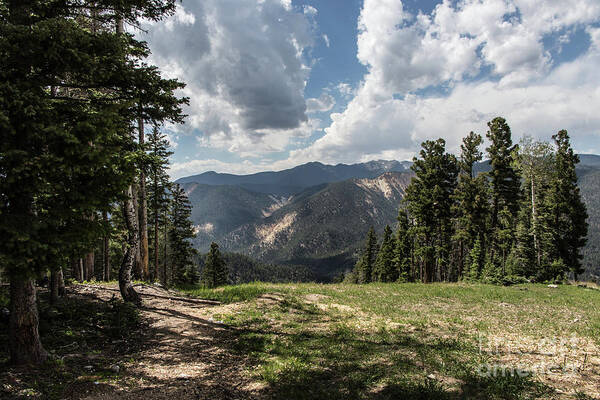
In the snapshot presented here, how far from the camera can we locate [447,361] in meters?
7.39

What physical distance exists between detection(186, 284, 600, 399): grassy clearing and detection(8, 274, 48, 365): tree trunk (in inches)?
191

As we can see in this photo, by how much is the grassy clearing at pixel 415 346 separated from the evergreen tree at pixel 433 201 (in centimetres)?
1470

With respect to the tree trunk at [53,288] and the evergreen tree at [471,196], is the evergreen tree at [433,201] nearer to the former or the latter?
the evergreen tree at [471,196]

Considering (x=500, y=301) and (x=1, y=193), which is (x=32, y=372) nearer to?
(x=1, y=193)

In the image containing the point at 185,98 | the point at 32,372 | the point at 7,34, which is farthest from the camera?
the point at 185,98

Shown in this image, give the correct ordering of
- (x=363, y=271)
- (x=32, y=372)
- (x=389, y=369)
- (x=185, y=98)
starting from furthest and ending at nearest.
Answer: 1. (x=363, y=271)
2. (x=185, y=98)
3. (x=389, y=369)
4. (x=32, y=372)

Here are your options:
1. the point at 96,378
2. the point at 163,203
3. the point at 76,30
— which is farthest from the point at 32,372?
the point at 163,203

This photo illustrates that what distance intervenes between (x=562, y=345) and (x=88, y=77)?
15.5 meters

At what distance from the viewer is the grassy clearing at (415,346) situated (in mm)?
5918

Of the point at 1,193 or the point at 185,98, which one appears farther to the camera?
the point at 185,98

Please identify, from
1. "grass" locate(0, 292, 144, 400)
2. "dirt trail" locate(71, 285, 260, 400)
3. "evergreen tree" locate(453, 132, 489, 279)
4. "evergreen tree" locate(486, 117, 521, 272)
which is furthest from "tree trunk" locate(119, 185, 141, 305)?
"evergreen tree" locate(486, 117, 521, 272)

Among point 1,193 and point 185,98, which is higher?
point 185,98

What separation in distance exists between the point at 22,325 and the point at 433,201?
32.2 meters

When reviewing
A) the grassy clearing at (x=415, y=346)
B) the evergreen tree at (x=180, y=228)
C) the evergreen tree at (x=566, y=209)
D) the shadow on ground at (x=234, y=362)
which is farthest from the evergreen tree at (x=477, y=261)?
the evergreen tree at (x=180, y=228)
